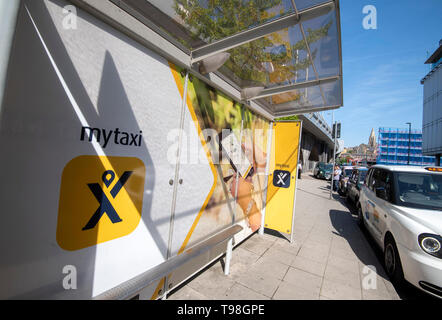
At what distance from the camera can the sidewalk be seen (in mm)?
2875

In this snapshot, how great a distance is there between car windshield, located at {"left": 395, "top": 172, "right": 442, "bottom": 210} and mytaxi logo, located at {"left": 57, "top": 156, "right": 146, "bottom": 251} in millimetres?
4496

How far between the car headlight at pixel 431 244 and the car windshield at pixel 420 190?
874 millimetres

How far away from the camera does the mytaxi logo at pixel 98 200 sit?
1.47 m

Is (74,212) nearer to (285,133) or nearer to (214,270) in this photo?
(214,270)

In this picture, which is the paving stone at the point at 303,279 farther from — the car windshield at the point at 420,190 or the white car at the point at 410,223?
the car windshield at the point at 420,190

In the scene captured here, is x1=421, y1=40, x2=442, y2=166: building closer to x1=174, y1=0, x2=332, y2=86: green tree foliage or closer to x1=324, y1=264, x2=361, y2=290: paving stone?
x1=324, y1=264, x2=361, y2=290: paving stone

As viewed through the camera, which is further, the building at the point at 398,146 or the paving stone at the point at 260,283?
Answer: the building at the point at 398,146

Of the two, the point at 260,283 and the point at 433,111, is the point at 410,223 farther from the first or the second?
the point at 433,111

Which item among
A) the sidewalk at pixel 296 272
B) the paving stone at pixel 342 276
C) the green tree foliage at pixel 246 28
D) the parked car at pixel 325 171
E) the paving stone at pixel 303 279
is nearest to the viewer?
the green tree foliage at pixel 246 28

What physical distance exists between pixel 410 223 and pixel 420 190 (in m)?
1.47

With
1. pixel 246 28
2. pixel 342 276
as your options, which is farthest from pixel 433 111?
pixel 246 28

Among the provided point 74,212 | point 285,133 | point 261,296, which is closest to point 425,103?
point 285,133

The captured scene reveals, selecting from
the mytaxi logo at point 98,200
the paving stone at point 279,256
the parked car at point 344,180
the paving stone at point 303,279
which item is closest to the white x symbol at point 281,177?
the paving stone at point 279,256

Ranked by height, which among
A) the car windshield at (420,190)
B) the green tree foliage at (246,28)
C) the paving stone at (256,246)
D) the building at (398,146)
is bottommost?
the paving stone at (256,246)
